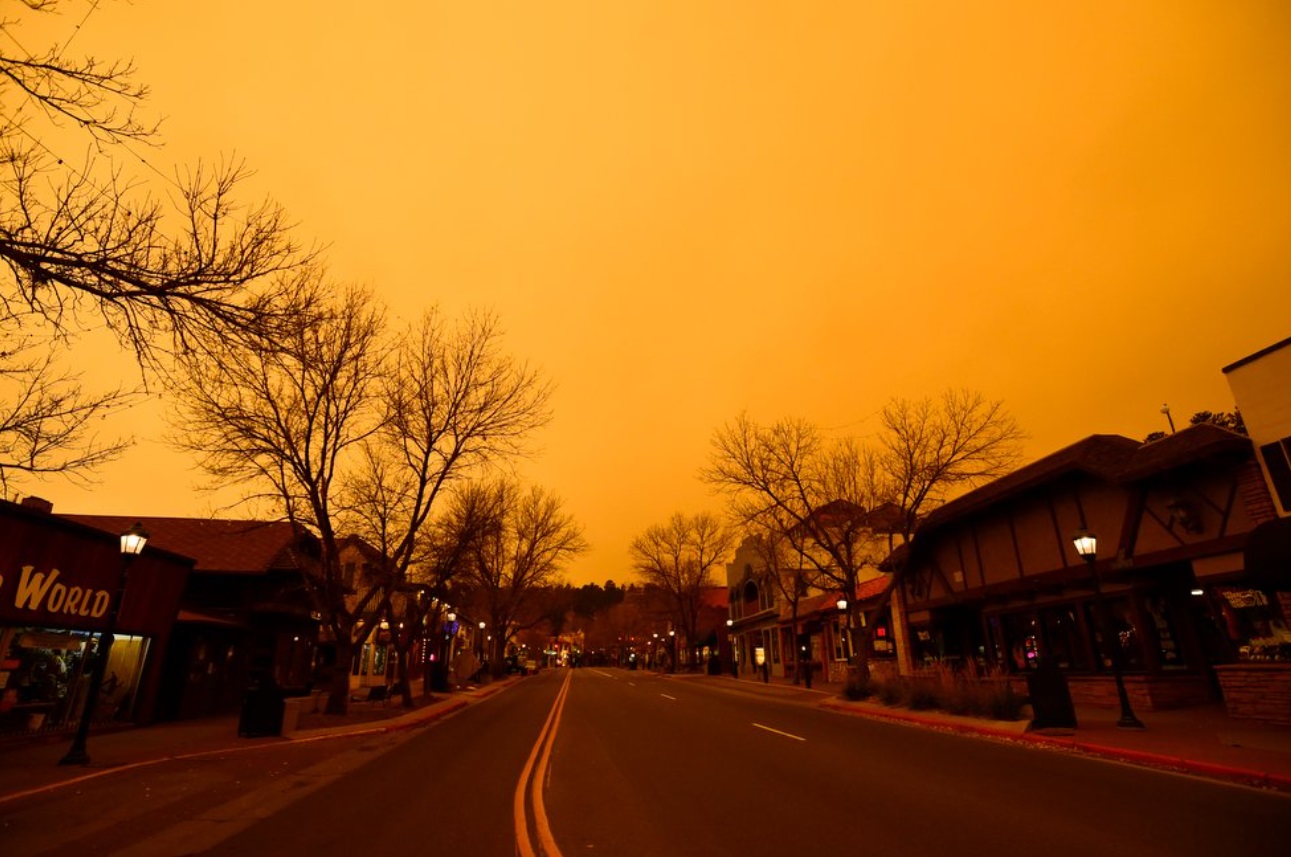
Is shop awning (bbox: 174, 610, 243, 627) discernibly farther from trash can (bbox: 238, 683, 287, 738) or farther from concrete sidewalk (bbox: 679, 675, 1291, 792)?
concrete sidewalk (bbox: 679, 675, 1291, 792)

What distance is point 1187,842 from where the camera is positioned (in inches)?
248

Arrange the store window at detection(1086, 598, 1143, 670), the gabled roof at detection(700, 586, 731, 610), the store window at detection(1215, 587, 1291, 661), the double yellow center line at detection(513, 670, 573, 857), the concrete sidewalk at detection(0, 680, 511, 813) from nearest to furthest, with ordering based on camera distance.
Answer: the double yellow center line at detection(513, 670, 573, 857) < the concrete sidewalk at detection(0, 680, 511, 813) < the store window at detection(1215, 587, 1291, 661) < the store window at detection(1086, 598, 1143, 670) < the gabled roof at detection(700, 586, 731, 610)

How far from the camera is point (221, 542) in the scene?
28.2m

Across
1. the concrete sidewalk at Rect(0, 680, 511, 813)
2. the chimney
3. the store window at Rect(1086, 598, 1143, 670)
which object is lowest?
the concrete sidewalk at Rect(0, 680, 511, 813)

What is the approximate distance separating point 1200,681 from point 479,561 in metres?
36.8

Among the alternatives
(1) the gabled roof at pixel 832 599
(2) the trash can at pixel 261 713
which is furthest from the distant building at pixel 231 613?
(1) the gabled roof at pixel 832 599

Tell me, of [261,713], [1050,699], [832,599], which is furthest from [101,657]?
[832,599]

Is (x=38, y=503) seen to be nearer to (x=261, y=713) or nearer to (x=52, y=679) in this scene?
(x=52, y=679)

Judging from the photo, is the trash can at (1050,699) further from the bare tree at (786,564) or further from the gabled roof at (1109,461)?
the bare tree at (786,564)

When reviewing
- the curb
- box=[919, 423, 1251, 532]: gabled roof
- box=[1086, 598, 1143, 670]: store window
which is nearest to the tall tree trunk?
the curb

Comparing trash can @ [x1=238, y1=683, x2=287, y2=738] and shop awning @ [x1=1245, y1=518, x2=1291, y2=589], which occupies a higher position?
shop awning @ [x1=1245, y1=518, x2=1291, y2=589]

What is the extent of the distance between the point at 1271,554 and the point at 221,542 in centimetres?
3390

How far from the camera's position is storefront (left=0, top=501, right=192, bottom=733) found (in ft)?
46.3

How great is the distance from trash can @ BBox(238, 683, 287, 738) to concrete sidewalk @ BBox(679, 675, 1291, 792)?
16.8 metres
